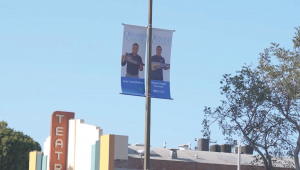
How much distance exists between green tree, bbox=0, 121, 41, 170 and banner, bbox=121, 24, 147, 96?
107ft

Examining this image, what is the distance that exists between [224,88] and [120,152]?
488 inches

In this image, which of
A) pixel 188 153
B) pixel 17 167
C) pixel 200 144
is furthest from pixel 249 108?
pixel 17 167

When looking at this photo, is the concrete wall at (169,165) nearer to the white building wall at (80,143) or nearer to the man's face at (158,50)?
the white building wall at (80,143)

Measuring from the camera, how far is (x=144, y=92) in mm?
18188

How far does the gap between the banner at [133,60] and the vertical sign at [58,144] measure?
7284mm

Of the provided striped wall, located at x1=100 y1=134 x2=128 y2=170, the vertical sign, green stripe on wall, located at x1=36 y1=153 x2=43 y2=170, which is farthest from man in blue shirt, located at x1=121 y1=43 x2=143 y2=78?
green stripe on wall, located at x1=36 y1=153 x2=43 y2=170

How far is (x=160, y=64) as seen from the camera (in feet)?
60.8

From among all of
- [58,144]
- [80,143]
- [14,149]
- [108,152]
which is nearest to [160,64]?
[108,152]

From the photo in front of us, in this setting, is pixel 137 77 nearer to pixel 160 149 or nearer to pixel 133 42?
pixel 133 42

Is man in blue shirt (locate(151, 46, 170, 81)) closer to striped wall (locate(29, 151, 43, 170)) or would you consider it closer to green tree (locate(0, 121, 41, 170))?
striped wall (locate(29, 151, 43, 170))

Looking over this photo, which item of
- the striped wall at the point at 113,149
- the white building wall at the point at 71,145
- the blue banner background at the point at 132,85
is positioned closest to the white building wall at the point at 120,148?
the striped wall at the point at 113,149

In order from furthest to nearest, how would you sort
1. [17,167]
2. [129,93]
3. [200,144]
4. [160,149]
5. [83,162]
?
[17,167] → [200,144] → [160,149] → [83,162] → [129,93]

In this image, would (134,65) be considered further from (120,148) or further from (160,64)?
(120,148)

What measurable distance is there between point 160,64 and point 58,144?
8176 mm
